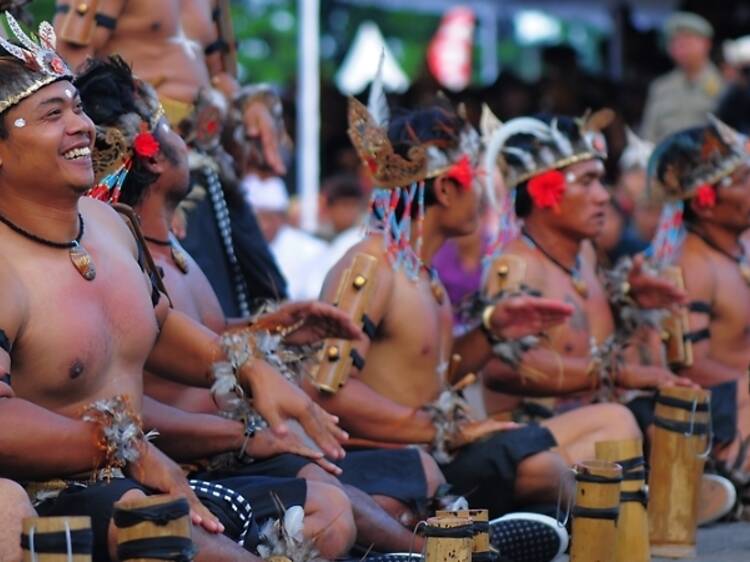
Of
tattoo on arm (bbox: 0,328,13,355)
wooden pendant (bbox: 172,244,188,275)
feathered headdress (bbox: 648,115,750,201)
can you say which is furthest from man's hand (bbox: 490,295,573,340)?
tattoo on arm (bbox: 0,328,13,355)

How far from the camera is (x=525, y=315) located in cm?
675

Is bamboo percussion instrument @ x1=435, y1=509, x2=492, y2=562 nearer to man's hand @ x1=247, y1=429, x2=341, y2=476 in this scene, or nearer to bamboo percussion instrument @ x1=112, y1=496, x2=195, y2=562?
man's hand @ x1=247, y1=429, x2=341, y2=476

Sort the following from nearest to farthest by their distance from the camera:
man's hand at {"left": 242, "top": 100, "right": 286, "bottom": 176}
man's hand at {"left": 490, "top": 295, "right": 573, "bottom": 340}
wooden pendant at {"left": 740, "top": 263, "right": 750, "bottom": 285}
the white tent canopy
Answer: man's hand at {"left": 490, "top": 295, "right": 573, "bottom": 340}, man's hand at {"left": 242, "top": 100, "right": 286, "bottom": 176}, wooden pendant at {"left": 740, "top": 263, "right": 750, "bottom": 285}, the white tent canopy

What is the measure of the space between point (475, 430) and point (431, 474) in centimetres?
30

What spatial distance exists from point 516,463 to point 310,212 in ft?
19.8

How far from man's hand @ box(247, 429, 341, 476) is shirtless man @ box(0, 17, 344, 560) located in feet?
0.34

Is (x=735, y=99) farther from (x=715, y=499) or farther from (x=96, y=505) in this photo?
(x=96, y=505)

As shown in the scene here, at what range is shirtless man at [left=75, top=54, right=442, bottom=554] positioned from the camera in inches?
219

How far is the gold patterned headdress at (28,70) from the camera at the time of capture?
4.90m

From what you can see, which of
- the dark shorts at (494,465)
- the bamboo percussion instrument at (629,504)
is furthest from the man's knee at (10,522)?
the dark shorts at (494,465)

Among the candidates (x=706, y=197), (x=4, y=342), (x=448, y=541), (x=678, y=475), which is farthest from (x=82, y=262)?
(x=706, y=197)

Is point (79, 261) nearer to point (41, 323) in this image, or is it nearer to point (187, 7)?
point (41, 323)

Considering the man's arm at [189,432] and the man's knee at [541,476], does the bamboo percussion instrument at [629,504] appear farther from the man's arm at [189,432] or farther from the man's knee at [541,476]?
the man's arm at [189,432]

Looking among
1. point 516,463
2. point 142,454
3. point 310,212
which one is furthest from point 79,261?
point 310,212
